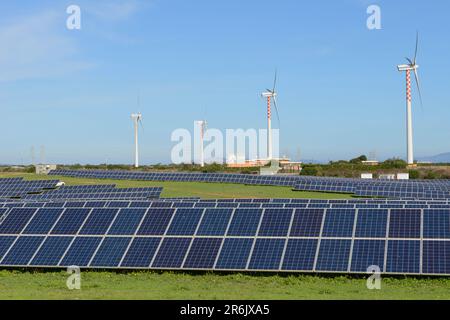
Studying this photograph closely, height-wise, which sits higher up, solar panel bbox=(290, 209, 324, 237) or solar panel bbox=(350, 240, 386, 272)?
solar panel bbox=(290, 209, 324, 237)

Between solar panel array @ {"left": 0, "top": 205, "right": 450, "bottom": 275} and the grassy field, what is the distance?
1.29 ft

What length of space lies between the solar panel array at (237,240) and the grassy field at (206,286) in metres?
0.39

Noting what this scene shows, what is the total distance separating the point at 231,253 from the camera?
21344 millimetres

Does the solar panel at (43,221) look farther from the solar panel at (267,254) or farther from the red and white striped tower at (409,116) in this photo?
the red and white striped tower at (409,116)

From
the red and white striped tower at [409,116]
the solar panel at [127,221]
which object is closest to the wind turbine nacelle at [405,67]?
the red and white striped tower at [409,116]

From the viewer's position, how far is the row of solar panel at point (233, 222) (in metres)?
21.3

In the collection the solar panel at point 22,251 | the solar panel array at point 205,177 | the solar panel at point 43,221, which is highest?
the solar panel at point 43,221

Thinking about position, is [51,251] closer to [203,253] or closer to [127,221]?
[127,221]

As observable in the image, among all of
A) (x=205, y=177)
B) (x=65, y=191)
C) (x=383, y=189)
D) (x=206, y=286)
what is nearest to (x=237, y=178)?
(x=205, y=177)

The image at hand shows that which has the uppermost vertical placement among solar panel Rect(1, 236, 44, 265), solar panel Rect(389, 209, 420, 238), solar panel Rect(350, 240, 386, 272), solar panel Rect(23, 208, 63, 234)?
solar panel Rect(389, 209, 420, 238)

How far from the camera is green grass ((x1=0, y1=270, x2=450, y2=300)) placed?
16.4m

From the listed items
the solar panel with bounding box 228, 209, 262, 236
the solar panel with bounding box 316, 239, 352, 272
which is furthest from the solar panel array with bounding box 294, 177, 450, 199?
the solar panel with bounding box 316, 239, 352, 272

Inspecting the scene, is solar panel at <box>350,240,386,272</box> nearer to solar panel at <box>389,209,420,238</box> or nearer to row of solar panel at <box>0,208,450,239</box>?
row of solar panel at <box>0,208,450,239</box>

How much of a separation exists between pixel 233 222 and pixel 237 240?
1.27 meters
